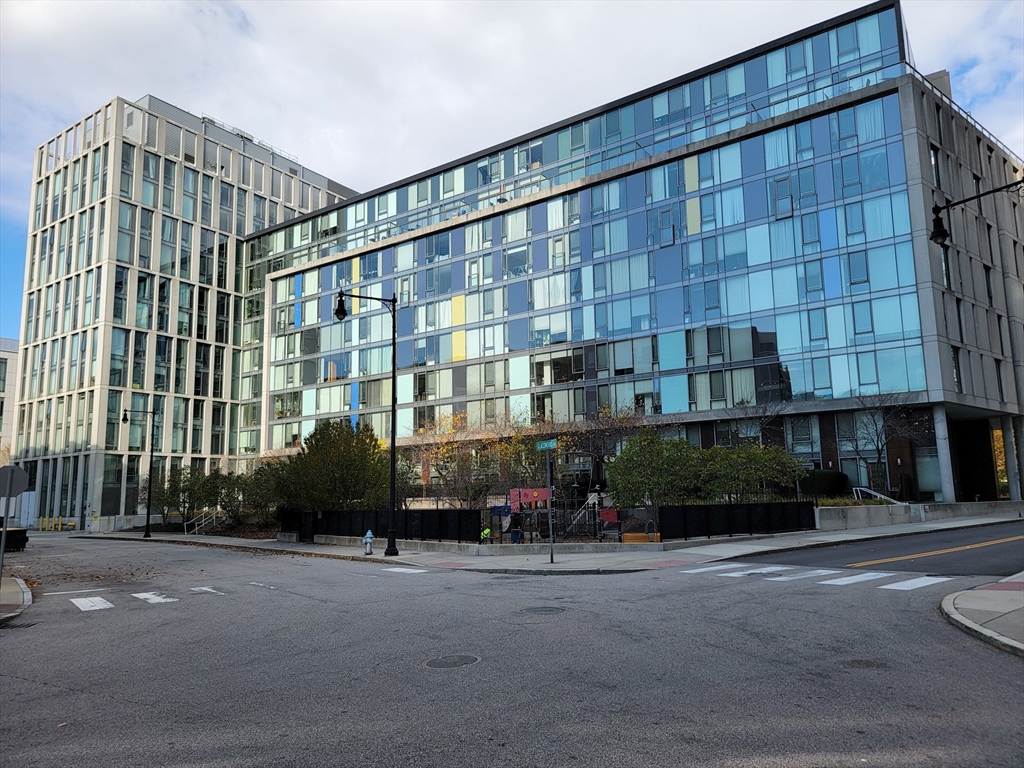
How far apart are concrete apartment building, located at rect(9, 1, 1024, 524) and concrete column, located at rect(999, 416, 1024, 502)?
0.15 m

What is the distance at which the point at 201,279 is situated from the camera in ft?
257

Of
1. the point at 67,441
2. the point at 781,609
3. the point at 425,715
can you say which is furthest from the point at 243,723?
the point at 67,441

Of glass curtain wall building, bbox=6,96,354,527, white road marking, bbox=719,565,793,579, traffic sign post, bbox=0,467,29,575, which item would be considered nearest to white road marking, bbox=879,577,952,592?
white road marking, bbox=719,565,793,579

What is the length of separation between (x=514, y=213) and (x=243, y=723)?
5484 centimetres

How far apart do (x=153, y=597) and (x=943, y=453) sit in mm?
38512

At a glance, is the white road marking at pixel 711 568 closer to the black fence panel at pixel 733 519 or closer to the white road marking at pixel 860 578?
the white road marking at pixel 860 578

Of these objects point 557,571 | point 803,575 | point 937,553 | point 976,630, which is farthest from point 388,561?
point 976,630

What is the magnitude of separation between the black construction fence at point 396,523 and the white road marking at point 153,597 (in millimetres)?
11887

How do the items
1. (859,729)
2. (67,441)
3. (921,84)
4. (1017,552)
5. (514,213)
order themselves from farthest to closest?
1. (67,441)
2. (514,213)
3. (921,84)
4. (1017,552)
5. (859,729)

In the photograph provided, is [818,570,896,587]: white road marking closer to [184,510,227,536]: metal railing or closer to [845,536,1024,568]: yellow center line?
[845,536,1024,568]: yellow center line

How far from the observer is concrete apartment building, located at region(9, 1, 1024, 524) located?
1657 inches

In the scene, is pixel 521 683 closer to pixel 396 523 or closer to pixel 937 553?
pixel 937 553

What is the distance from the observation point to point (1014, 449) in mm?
48281

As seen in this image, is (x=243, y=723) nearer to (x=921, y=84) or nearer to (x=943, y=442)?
(x=943, y=442)
